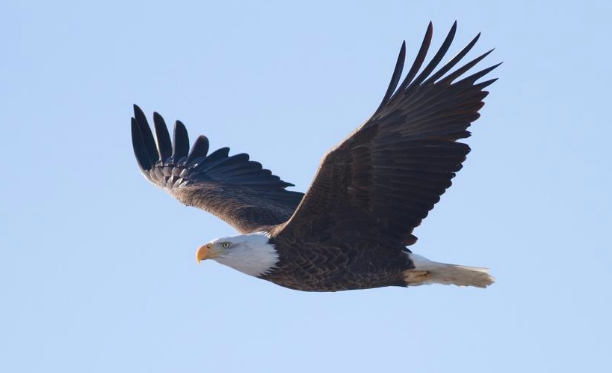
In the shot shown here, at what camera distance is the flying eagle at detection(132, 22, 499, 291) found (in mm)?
10406

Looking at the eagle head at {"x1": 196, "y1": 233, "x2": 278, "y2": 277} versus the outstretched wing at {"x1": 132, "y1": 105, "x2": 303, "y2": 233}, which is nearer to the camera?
the eagle head at {"x1": 196, "y1": 233, "x2": 278, "y2": 277}

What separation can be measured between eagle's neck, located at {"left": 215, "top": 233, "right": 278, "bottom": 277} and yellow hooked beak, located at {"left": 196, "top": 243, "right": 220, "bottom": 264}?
0.16ft

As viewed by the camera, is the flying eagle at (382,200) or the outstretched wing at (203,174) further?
the outstretched wing at (203,174)

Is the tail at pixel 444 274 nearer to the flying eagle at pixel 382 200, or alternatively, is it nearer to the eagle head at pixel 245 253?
the flying eagle at pixel 382 200

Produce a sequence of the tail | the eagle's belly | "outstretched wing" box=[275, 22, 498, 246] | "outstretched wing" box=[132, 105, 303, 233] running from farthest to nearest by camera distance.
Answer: "outstretched wing" box=[132, 105, 303, 233] → the tail → the eagle's belly → "outstretched wing" box=[275, 22, 498, 246]

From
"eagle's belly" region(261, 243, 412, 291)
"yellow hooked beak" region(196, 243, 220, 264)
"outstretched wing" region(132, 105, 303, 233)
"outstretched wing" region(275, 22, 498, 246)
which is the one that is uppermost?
"outstretched wing" region(132, 105, 303, 233)

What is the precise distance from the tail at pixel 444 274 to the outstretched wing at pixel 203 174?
2220 millimetres

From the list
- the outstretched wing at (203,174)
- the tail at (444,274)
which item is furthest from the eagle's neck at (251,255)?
the outstretched wing at (203,174)

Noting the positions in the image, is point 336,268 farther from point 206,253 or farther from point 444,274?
point 206,253

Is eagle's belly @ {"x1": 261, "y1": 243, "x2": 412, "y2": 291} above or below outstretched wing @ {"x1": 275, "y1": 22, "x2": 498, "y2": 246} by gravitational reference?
below

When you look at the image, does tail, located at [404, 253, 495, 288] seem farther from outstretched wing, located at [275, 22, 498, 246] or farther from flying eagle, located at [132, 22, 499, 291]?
outstretched wing, located at [275, 22, 498, 246]

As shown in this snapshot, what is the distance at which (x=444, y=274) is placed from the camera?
36.9ft

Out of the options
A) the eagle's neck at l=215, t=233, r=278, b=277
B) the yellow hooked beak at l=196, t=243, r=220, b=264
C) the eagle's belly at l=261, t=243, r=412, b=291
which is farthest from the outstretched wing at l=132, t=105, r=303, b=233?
the eagle's belly at l=261, t=243, r=412, b=291

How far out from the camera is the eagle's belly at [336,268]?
10.9 metres
